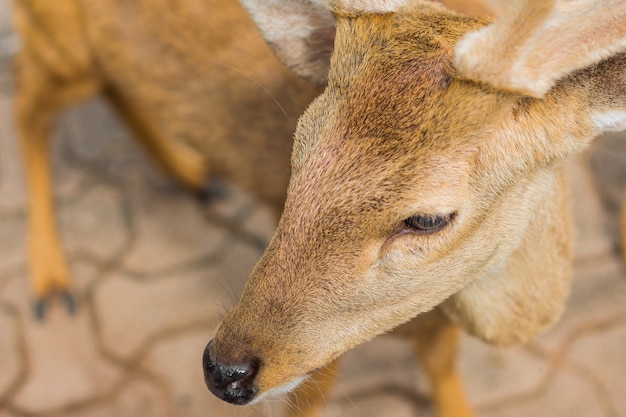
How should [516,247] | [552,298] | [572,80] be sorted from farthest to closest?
1. [552,298]
2. [516,247]
3. [572,80]

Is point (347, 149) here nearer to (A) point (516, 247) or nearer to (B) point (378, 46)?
(B) point (378, 46)

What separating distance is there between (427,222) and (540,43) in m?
A: 0.48

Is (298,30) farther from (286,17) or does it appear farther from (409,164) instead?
(409,164)

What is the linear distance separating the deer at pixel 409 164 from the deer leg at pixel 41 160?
2.15 meters

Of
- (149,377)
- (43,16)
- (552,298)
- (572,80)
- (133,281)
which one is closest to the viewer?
(572,80)

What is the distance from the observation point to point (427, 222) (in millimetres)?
1667

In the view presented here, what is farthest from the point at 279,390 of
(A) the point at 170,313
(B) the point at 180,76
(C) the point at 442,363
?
(A) the point at 170,313

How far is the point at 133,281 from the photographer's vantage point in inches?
153

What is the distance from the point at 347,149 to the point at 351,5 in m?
0.39

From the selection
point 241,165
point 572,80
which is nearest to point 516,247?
point 572,80

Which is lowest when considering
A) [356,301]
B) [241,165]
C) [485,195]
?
[241,165]

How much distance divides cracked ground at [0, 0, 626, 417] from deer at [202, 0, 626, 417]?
1.62 meters

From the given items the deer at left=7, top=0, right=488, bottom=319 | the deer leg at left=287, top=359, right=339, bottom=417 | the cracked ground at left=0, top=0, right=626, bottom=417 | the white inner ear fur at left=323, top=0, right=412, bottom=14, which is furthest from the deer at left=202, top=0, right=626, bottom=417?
the cracked ground at left=0, top=0, right=626, bottom=417

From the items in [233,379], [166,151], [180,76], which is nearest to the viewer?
[233,379]
